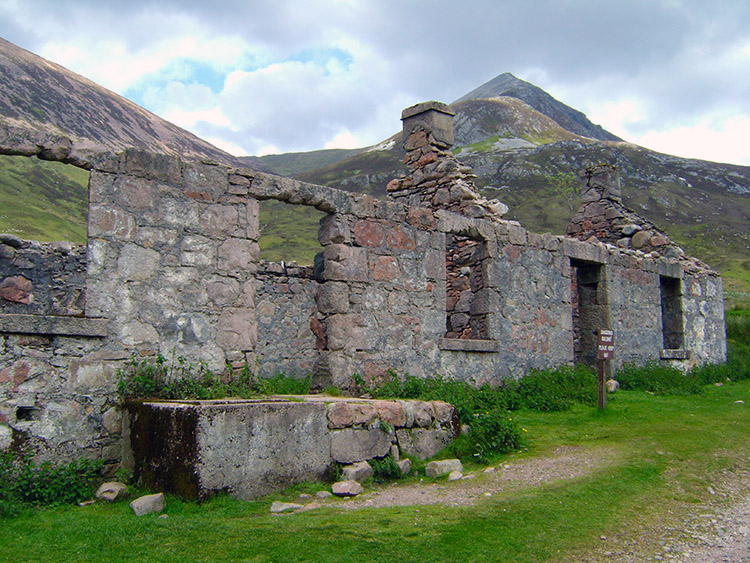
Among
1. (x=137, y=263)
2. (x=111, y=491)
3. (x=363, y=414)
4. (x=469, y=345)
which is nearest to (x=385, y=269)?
(x=469, y=345)

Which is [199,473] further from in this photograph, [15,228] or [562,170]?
[562,170]

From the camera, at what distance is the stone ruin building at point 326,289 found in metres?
5.75

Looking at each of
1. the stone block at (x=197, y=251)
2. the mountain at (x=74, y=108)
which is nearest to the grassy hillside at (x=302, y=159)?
the mountain at (x=74, y=108)

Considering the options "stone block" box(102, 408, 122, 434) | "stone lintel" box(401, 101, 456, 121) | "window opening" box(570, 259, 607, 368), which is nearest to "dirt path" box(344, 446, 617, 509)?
"stone block" box(102, 408, 122, 434)

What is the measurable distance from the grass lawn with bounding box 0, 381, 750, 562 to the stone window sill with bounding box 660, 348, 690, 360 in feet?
22.3

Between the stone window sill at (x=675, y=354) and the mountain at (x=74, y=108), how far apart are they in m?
19.6

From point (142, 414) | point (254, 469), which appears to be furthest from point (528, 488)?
point (142, 414)

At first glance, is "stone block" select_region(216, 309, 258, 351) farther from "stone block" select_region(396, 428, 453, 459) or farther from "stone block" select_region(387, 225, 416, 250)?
"stone block" select_region(387, 225, 416, 250)

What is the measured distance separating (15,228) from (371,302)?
19259 mm

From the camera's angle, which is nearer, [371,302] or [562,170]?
[371,302]

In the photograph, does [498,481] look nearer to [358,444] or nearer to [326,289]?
[358,444]

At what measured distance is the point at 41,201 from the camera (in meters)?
27.8

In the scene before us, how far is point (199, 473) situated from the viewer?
16.2 feet

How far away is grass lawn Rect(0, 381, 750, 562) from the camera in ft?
13.4
